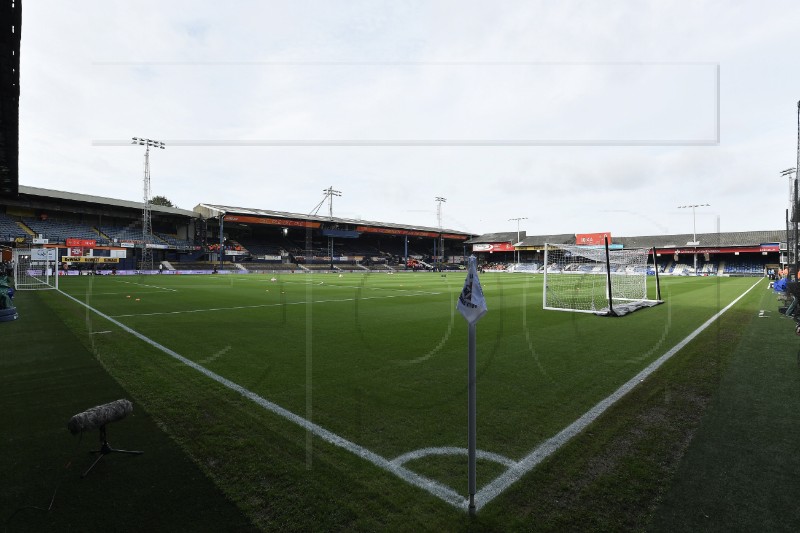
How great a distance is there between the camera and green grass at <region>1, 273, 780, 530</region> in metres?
3.01

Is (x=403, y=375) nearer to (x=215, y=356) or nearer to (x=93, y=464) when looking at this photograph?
(x=215, y=356)

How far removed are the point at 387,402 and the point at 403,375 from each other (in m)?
1.21

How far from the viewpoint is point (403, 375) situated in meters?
6.24

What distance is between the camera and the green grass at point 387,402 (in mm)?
3008

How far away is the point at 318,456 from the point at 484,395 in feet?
8.17

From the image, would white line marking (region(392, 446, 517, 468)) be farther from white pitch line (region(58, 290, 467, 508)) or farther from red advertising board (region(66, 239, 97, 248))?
red advertising board (region(66, 239, 97, 248))

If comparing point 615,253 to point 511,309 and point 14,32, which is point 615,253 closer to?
point 511,309

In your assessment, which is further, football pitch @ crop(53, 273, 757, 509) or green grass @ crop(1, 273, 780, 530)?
football pitch @ crop(53, 273, 757, 509)

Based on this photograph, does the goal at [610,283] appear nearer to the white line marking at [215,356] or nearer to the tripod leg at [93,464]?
the white line marking at [215,356]

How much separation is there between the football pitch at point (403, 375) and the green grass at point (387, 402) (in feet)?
0.10

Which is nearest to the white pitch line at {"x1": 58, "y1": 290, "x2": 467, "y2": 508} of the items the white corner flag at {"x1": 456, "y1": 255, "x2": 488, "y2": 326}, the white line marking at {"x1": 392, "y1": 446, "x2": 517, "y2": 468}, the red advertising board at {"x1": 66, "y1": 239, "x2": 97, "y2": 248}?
the white line marking at {"x1": 392, "y1": 446, "x2": 517, "y2": 468}

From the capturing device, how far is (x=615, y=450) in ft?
12.5

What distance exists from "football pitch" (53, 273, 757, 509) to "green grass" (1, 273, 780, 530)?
0.03 metres

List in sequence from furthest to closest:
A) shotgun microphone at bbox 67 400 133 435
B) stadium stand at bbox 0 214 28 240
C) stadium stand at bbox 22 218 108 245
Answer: stadium stand at bbox 22 218 108 245, stadium stand at bbox 0 214 28 240, shotgun microphone at bbox 67 400 133 435
